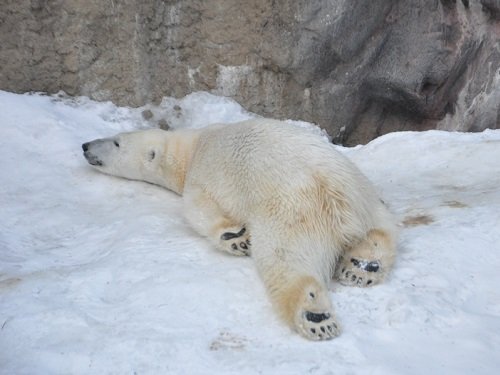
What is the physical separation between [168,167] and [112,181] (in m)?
0.57

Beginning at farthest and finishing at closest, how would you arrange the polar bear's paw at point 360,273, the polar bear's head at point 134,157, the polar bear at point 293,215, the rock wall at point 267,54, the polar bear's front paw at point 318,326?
the rock wall at point 267,54, the polar bear's head at point 134,157, the polar bear's paw at point 360,273, the polar bear at point 293,215, the polar bear's front paw at point 318,326

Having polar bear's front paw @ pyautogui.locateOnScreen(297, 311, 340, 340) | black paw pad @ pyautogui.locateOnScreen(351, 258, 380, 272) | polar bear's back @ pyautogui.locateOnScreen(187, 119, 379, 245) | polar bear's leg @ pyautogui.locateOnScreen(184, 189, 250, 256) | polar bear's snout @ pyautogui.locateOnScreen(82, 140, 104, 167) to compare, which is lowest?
polar bear's snout @ pyautogui.locateOnScreen(82, 140, 104, 167)

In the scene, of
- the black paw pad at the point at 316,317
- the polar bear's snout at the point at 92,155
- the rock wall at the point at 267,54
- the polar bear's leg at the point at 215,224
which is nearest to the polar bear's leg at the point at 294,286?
the black paw pad at the point at 316,317

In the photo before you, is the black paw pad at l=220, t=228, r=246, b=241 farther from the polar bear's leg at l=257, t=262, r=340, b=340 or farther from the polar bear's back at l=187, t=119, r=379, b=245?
the polar bear's leg at l=257, t=262, r=340, b=340

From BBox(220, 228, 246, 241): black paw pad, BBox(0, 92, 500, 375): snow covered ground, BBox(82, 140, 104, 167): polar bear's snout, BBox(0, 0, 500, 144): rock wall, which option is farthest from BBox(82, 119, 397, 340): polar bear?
BBox(0, 0, 500, 144): rock wall

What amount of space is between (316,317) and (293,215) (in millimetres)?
777

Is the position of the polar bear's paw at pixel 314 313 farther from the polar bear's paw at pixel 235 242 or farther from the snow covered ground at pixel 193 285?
the polar bear's paw at pixel 235 242

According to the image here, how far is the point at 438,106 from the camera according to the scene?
27.2 ft

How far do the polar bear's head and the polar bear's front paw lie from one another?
2826 mm

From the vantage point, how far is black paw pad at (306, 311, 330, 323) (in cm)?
316

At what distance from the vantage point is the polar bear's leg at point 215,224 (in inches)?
161

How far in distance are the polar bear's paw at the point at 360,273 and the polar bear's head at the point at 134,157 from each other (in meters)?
2.46

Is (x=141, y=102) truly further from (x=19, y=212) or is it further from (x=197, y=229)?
(x=197, y=229)

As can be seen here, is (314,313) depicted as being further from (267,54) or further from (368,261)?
(267,54)
